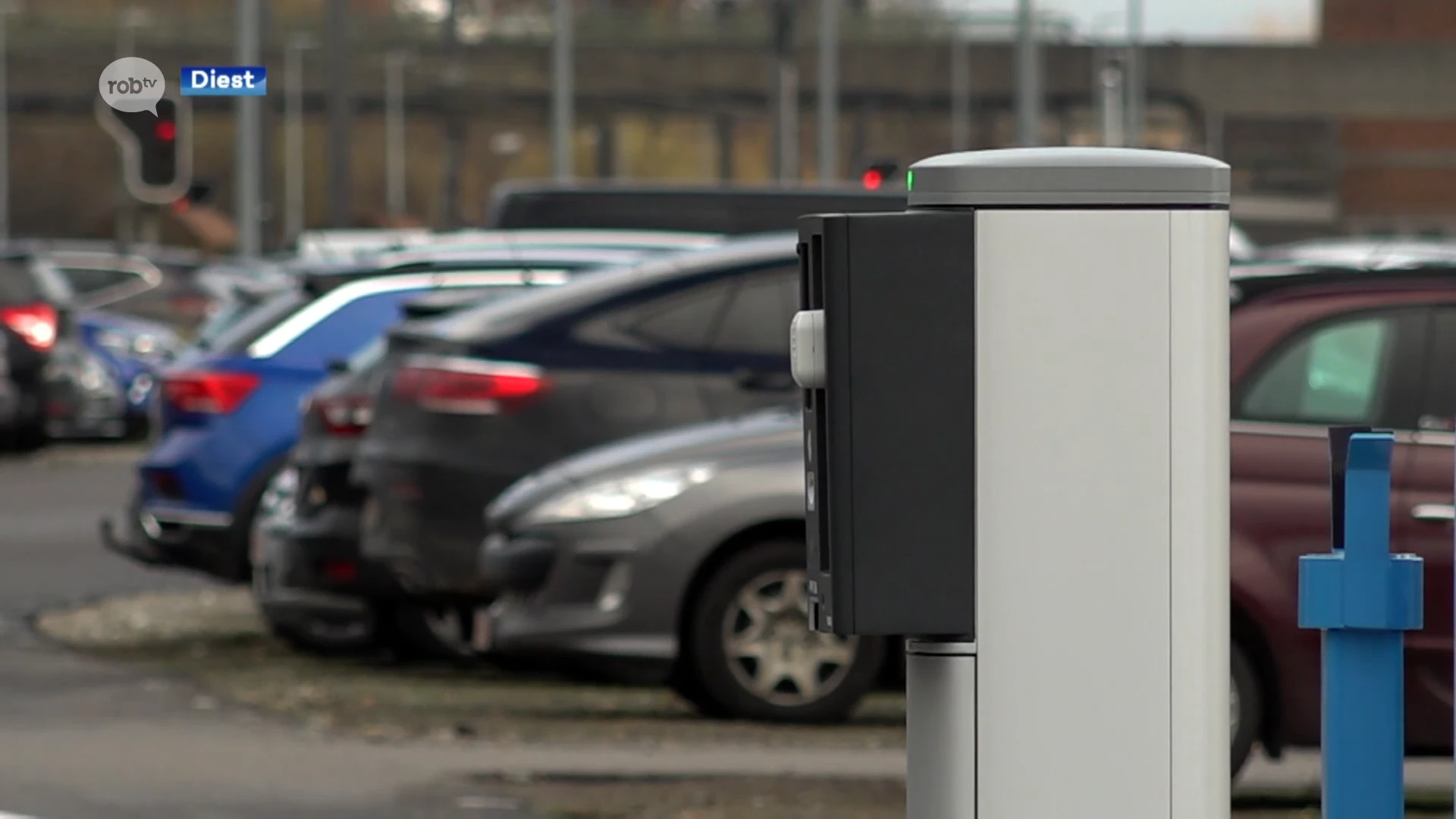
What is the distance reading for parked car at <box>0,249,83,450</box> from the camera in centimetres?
2239

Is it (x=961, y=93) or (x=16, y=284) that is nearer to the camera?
(x=16, y=284)

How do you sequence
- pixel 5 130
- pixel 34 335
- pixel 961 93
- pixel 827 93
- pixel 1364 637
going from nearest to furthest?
A: 1. pixel 1364 637
2. pixel 34 335
3. pixel 827 93
4. pixel 5 130
5. pixel 961 93

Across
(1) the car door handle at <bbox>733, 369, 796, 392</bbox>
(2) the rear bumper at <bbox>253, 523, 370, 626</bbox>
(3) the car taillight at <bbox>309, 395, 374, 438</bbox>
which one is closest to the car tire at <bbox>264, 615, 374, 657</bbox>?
(2) the rear bumper at <bbox>253, 523, 370, 626</bbox>

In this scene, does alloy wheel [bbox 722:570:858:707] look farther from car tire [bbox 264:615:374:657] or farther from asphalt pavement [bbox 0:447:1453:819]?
car tire [bbox 264:615:374:657]

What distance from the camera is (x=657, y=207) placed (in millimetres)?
17125

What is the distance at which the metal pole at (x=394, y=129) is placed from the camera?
69.5ft

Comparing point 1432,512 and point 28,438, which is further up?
point 1432,512

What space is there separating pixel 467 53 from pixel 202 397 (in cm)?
884

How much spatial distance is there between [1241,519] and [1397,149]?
89.6 metres

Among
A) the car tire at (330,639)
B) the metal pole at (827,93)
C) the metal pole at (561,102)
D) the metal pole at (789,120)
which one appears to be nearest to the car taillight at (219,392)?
the car tire at (330,639)

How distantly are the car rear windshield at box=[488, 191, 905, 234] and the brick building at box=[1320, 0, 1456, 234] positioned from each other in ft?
255

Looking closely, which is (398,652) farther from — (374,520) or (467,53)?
(467,53)

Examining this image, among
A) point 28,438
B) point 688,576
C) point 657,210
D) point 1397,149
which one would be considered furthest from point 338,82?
point 1397,149

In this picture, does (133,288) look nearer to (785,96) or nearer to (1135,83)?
(785,96)
